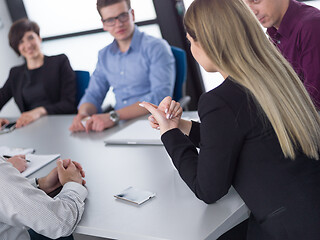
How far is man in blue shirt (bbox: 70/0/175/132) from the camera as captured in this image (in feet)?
9.06

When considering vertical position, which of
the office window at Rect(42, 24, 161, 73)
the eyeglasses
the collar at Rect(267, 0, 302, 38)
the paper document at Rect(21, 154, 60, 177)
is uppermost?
the eyeglasses

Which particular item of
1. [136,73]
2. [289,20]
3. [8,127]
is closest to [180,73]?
[136,73]

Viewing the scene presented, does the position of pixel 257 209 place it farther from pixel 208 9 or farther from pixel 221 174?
pixel 208 9

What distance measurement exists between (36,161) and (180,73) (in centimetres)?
128

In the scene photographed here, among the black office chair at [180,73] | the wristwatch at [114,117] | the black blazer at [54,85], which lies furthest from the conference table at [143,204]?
the black blazer at [54,85]

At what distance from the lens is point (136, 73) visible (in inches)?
122

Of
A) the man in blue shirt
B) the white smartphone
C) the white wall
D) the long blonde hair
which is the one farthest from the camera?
the white wall

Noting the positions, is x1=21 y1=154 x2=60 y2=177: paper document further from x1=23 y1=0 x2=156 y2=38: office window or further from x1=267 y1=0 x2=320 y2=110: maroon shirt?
x1=23 y1=0 x2=156 y2=38: office window

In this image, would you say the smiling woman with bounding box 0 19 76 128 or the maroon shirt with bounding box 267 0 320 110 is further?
the smiling woman with bounding box 0 19 76 128

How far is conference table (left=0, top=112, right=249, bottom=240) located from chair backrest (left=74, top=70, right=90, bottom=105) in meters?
1.21

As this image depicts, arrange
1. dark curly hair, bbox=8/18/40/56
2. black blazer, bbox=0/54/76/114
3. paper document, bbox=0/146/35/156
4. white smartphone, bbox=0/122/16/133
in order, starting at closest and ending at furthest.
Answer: paper document, bbox=0/146/35/156 < white smartphone, bbox=0/122/16/133 < black blazer, bbox=0/54/76/114 < dark curly hair, bbox=8/18/40/56

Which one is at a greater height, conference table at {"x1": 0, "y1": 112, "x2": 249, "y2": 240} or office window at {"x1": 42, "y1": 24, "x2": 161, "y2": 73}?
Answer: conference table at {"x1": 0, "y1": 112, "x2": 249, "y2": 240}

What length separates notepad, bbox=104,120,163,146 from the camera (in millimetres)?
2180

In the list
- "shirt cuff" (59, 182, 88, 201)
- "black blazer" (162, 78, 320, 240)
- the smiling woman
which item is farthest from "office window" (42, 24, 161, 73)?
"black blazer" (162, 78, 320, 240)
